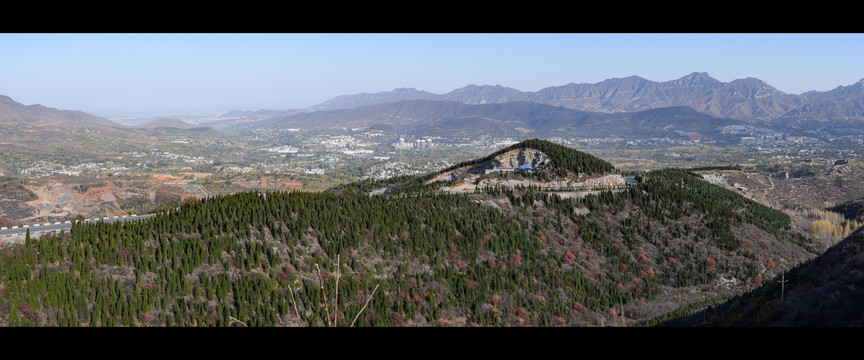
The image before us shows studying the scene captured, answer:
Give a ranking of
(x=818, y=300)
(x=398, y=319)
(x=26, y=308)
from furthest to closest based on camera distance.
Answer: (x=398, y=319) → (x=26, y=308) → (x=818, y=300)

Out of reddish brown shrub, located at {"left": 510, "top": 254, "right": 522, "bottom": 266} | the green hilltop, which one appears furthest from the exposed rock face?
reddish brown shrub, located at {"left": 510, "top": 254, "right": 522, "bottom": 266}

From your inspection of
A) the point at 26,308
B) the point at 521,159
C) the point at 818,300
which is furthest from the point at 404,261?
the point at 521,159

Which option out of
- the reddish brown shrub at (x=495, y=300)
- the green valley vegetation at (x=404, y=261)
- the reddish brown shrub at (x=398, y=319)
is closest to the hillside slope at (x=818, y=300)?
the green valley vegetation at (x=404, y=261)

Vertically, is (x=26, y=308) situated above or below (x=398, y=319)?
above

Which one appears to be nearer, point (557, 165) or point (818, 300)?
point (818, 300)

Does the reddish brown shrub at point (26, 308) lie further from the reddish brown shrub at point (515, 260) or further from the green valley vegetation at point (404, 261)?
the reddish brown shrub at point (515, 260)

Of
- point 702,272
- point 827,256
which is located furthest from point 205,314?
point 702,272

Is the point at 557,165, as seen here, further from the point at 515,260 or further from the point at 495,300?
the point at 495,300
